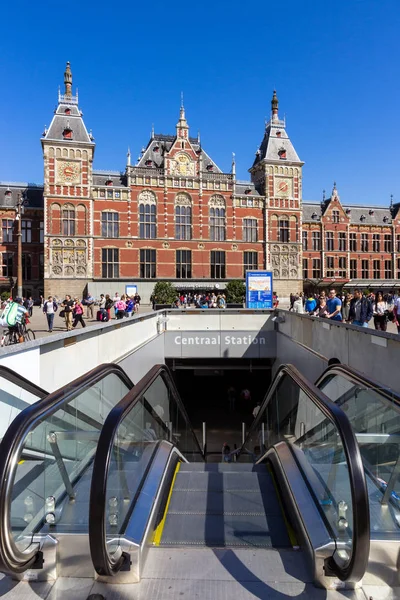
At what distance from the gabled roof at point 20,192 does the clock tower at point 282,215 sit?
21.2 m

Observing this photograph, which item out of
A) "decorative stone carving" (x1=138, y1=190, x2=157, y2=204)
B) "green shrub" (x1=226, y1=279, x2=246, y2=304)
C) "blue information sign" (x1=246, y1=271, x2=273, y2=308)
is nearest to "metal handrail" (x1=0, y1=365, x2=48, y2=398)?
"blue information sign" (x1=246, y1=271, x2=273, y2=308)

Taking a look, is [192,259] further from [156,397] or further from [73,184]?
[156,397]

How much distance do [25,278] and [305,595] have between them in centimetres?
3999

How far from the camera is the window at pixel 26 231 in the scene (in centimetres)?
3853

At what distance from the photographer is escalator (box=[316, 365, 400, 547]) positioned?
2.61 m

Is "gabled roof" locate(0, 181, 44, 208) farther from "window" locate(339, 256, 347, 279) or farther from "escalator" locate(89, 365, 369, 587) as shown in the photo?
"escalator" locate(89, 365, 369, 587)

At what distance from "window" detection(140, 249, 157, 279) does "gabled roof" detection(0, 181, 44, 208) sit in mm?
10701

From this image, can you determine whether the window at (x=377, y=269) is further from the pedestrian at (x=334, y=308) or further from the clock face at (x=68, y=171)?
the pedestrian at (x=334, y=308)

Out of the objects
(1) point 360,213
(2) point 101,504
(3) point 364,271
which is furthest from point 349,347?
(1) point 360,213

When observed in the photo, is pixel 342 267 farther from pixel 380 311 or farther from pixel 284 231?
pixel 380 311

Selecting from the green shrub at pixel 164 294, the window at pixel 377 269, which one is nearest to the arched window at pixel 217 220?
the green shrub at pixel 164 294

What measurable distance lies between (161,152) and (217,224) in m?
8.42

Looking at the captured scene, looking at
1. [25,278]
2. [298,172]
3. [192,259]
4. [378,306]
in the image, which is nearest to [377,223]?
[298,172]

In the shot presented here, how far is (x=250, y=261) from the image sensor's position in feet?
135
